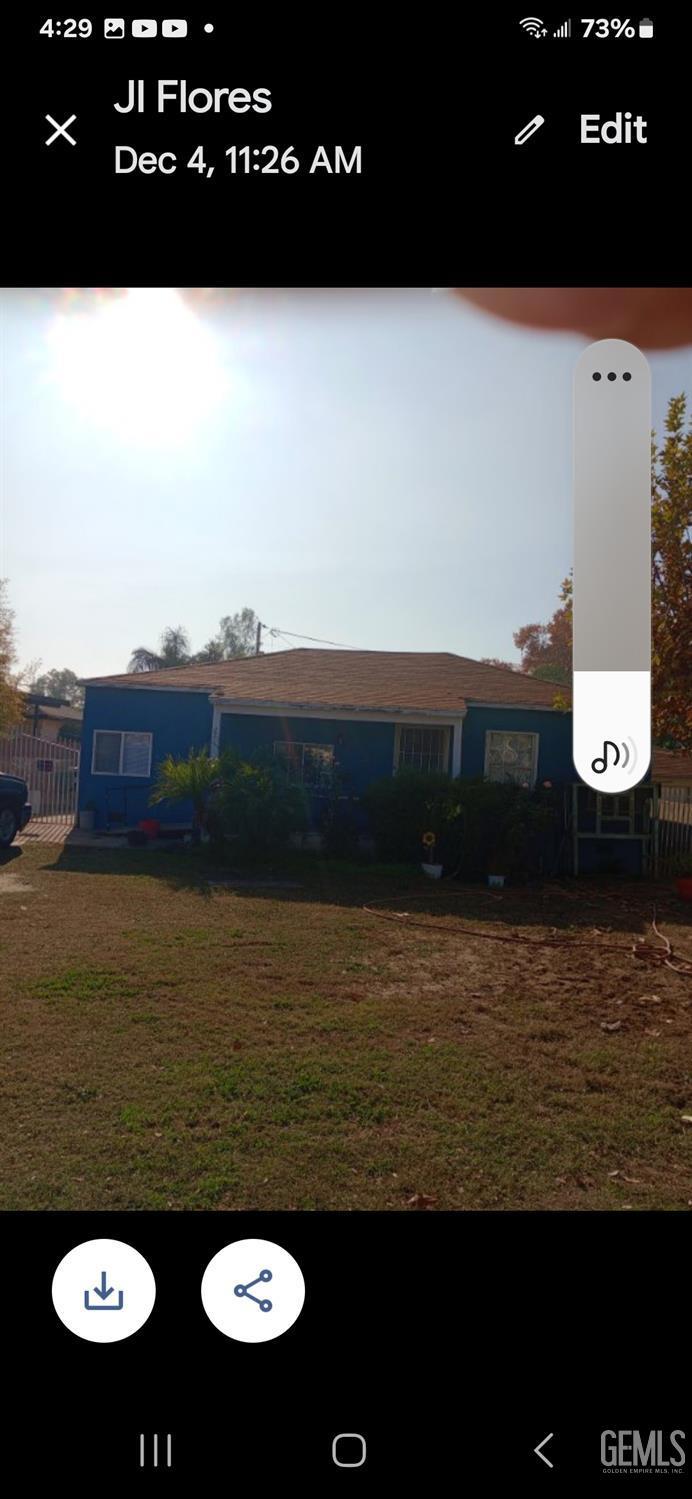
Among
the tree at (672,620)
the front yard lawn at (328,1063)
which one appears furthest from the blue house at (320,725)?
the tree at (672,620)

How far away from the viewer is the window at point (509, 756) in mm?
12523

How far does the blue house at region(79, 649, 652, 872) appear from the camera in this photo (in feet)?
40.2

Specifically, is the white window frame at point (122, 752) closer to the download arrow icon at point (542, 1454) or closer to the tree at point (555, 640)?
the tree at point (555, 640)

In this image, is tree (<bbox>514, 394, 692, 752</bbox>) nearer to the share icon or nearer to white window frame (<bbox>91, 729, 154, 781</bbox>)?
the share icon

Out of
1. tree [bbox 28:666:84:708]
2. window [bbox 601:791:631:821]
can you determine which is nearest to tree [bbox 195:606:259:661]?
tree [bbox 28:666:84:708]

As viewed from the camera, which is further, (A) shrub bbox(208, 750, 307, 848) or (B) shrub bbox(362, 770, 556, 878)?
(A) shrub bbox(208, 750, 307, 848)

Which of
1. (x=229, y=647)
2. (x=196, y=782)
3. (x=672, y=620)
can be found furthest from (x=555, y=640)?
(x=229, y=647)
